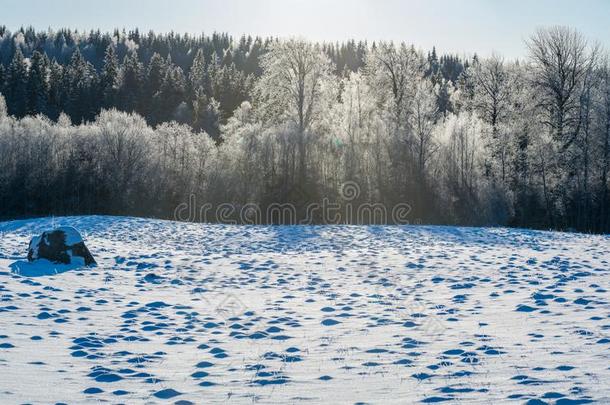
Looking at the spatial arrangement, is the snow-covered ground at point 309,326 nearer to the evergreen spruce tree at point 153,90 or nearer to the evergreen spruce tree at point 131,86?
the evergreen spruce tree at point 131,86

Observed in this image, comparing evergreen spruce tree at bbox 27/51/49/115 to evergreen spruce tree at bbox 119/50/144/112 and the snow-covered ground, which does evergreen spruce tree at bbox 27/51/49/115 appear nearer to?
evergreen spruce tree at bbox 119/50/144/112

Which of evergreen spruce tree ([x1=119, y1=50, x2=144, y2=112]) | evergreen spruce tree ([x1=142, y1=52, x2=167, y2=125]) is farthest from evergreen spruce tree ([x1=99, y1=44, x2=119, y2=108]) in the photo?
evergreen spruce tree ([x1=142, y1=52, x2=167, y2=125])

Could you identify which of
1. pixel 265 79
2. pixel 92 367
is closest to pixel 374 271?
pixel 92 367

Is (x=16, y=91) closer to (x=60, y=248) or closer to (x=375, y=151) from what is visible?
(x=375, y=151)

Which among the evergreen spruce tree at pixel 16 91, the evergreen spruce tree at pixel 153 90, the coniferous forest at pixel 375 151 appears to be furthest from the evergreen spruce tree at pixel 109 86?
the coniferous forest at pixel 375 151

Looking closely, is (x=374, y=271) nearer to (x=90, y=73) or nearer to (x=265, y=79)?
(x=265, y=79)

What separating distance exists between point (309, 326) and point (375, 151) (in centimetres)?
3604

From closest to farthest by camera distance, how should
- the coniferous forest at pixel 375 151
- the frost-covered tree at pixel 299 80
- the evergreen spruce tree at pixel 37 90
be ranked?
the coniferous forest at pixel 375 151, the frost-covered tree at pixel 299 80, the evergreen spruce tree at pixel 37 90

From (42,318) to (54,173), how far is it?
45.7m

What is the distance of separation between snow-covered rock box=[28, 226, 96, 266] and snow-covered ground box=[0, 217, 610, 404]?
2.00ft

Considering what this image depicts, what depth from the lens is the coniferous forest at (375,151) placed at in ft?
125

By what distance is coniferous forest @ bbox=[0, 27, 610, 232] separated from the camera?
3819 centimetres

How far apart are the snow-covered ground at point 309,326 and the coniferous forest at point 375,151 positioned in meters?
22.9

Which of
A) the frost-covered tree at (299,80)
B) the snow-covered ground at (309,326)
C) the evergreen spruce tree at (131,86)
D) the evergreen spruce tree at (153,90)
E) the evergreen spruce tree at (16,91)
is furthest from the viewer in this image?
the evergreen spruce tree at (153,90)
